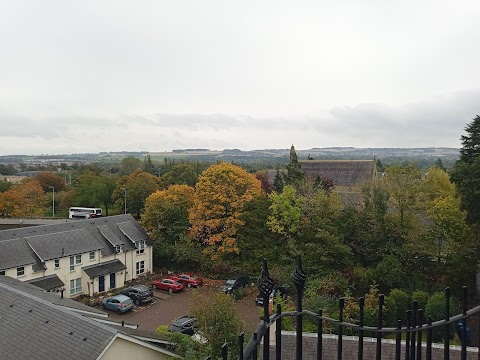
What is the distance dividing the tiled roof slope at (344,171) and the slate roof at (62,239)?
25.6m

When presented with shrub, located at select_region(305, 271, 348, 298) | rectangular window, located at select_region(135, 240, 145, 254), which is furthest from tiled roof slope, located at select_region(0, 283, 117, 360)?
rectangular window, located at select_region(135, 240, 145, 254)

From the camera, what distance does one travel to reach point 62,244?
2370 cm

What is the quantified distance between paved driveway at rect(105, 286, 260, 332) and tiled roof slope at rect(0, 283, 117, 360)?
7.31m

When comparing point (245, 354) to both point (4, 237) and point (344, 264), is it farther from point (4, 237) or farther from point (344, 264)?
point (4, 237)

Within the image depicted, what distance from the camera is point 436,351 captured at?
10.4 meters

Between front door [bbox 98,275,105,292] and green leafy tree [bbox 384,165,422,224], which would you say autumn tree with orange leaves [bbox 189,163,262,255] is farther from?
green leafy tree [bbox 384,165,422,224]

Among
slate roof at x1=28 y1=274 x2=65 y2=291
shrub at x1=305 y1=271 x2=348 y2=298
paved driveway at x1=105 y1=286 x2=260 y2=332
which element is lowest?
paved driveway at x1=105 y1=286 x2=260 y2=332

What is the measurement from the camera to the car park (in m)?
20.5

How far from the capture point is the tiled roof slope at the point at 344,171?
47.7m

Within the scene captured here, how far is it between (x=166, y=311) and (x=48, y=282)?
6.98 meters

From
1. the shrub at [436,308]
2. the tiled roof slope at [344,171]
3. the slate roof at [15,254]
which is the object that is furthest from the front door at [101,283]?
the tiled roof slope at [344,171]

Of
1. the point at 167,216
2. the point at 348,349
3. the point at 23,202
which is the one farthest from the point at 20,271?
the point at 23,202

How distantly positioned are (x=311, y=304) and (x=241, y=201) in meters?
9.86

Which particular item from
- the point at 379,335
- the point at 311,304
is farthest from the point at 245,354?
the point at 311,304
